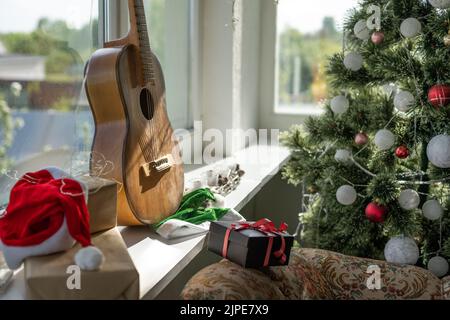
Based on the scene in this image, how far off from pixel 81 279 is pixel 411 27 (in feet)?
3.93

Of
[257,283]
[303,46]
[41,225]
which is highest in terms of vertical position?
[303,46]

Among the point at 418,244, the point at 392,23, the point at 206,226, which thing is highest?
the point at 392,23

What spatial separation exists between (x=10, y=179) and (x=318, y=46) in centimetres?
224

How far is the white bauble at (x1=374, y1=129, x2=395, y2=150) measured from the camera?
1.71 metres

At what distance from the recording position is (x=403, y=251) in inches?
67.4

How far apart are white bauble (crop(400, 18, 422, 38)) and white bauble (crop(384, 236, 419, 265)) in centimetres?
62

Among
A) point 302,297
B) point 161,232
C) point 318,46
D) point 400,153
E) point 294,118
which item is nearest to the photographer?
point 302,297

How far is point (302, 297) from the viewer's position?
1.28 meters

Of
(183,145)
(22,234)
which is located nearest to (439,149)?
(183,145)

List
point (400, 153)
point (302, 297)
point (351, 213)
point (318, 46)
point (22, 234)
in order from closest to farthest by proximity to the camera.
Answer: point (22, 234) → point (302, 297) → point (400, 153) → point (351, 213) → point (318, 46)

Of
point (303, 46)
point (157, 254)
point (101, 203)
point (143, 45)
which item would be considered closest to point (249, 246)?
point (157, 254)

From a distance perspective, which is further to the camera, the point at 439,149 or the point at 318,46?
the point at 318,46

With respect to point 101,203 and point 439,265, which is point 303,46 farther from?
point 101,203

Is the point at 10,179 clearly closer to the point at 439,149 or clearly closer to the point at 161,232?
the point at 161,232
